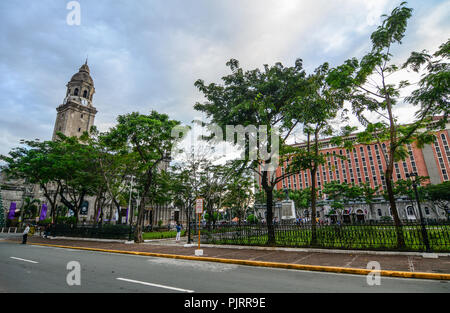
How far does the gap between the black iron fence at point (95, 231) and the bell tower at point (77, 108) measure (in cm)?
4513

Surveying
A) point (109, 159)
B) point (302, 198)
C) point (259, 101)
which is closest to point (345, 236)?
point (259, 101)

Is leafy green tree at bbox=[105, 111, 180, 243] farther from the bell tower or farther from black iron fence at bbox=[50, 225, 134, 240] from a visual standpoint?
the bell tower

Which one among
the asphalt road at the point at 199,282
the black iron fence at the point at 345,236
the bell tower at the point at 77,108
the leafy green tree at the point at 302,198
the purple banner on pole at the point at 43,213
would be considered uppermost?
the bell tower at the point at 77,108

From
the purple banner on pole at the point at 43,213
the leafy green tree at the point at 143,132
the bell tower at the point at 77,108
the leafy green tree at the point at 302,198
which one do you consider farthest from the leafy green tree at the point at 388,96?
the bell tower at the point at 77,108

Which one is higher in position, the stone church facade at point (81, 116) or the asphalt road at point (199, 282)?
the stone church facade at point (81, 116)

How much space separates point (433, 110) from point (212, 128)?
1224 centimetres

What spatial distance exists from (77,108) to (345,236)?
7466cm

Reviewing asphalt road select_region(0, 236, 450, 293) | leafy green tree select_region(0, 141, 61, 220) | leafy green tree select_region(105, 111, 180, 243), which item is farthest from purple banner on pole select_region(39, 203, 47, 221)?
asphalt road select_region(0, 236, 450, 293)

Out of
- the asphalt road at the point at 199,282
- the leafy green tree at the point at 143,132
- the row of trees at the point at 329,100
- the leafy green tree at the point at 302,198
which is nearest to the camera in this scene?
the asphalt road at the point at 199,282

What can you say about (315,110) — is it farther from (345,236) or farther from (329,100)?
(345,236)

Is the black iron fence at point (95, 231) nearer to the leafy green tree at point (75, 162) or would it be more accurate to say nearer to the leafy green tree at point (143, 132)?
the leafy green tree at point (143, 132)

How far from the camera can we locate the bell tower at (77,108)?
6378 centimetres

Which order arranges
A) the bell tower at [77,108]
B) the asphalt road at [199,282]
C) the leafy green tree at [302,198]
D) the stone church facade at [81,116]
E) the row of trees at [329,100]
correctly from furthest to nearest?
1. the bell tower at [77,108]
2. the stone church facade at [81,116]
3. the leafy green tree at [302,198]
4. the row of trees at [329,100]
5. the asphalt road at [199,282]

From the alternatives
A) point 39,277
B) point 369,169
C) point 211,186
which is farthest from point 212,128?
point 369,169
